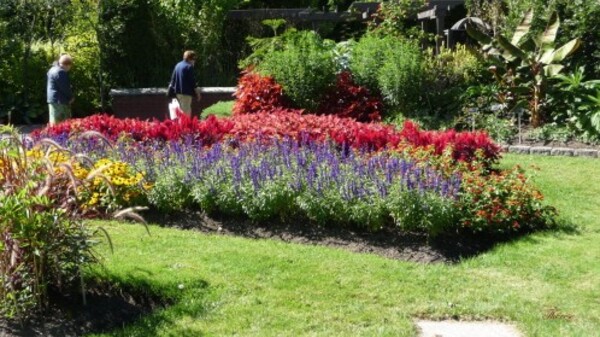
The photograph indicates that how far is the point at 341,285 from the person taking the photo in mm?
5457

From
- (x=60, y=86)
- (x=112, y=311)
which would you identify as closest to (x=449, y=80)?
(x=60, y=86)

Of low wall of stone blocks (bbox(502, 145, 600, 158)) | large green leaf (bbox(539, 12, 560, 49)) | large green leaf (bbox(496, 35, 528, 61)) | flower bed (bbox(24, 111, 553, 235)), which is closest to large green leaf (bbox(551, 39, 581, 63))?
large green leaf (bbox(539, 12, 560, 49))

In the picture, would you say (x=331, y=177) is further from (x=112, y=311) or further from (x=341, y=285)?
(x=112, y=311)

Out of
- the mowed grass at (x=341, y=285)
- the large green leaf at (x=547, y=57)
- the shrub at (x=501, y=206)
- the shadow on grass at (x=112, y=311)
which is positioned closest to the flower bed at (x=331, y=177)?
the shrub at (x=501, y=206)

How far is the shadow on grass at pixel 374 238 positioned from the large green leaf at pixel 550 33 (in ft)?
18.8

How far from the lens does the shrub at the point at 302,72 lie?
12047 millimetres

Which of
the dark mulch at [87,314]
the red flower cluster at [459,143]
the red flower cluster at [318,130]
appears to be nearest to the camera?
the dark mulch at [87,314]

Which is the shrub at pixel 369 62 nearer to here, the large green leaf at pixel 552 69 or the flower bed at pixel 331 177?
the large green leaf at pixel 552 69

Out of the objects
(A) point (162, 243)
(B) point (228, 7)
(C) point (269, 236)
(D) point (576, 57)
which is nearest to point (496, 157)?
(C) point (269, 236)

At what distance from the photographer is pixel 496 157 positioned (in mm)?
8047

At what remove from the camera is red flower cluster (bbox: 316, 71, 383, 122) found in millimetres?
12211

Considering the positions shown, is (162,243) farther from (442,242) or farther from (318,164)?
(442,242)

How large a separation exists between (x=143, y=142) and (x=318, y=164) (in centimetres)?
261

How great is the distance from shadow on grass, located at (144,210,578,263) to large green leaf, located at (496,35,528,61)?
5534 mm
